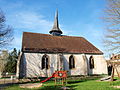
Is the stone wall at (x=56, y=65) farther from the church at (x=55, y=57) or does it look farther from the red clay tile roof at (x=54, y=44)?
the red clay tile roof at (x=54, y=44)


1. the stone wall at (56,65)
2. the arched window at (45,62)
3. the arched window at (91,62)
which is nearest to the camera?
the stone wall at (56,65)

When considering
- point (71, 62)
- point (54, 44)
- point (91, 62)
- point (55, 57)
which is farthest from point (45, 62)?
point (91, 62)

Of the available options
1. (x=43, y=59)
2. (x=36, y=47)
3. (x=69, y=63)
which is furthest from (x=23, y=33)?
(x=69, y=63)

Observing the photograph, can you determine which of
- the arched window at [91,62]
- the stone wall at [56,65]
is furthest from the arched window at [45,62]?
the arched window at [91,62]

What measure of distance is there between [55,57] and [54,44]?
332 cm

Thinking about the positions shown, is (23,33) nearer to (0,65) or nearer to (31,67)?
(31,67)

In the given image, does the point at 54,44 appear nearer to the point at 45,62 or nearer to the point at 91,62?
the point at 45,62

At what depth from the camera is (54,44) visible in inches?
971

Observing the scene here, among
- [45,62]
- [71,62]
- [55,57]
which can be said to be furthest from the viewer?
[71,62]

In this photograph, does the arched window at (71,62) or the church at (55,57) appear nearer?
the church at (55,57)

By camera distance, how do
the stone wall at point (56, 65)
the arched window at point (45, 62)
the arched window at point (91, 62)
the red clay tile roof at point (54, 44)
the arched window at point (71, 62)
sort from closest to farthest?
the stone wall at point (56, 65)
the arched window at point (45, 62)
the red clay tile roof at point (54, 44)
the arched window at point (71, 62)
the arched window at point (91, 62)

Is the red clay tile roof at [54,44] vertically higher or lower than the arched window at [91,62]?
higher

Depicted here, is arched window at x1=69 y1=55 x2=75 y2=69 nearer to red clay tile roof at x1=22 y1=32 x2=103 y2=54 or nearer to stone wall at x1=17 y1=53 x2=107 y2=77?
stone wall at x1=17 y1=53 x2=107 y2=77

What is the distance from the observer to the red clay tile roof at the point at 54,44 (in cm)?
2227
